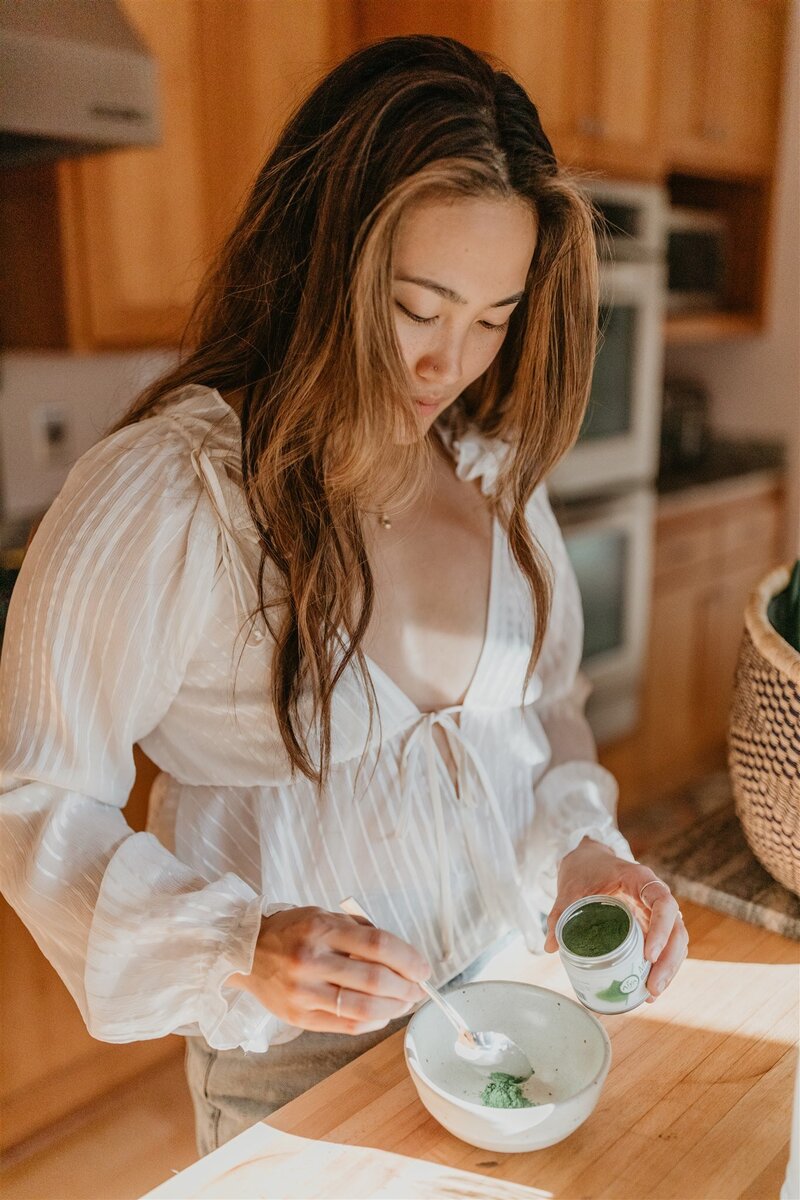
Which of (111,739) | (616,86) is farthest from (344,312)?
(616,86)

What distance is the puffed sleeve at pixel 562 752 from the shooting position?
0.97 m

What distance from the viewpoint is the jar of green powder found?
0.70m

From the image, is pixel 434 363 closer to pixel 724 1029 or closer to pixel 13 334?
pixel 724 1029

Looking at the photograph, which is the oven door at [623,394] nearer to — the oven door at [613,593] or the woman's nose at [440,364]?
the oven door at [613,593]

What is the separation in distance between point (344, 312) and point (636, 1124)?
0.58m

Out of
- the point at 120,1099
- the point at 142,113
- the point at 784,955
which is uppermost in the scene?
the point at 142,113

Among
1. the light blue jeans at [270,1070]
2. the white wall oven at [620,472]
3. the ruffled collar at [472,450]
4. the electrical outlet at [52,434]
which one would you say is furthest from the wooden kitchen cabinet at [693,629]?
the light blue jeans at [270,1070]

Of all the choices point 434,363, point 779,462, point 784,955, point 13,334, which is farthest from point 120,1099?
point 779,462

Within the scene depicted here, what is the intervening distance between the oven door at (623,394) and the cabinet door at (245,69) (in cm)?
85

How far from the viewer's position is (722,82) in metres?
2.92

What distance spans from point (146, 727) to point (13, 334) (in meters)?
1.65

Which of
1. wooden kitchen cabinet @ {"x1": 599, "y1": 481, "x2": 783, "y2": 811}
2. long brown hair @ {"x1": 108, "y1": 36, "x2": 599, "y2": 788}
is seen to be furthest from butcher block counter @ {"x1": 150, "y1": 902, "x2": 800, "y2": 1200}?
wooden kitchen cabinet @ {"x1": 599, "y1": 481, "x2": 783, "y2": 811}

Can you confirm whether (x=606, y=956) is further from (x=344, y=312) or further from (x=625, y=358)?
(x=625, y=358)

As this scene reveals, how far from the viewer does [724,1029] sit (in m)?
0.76
